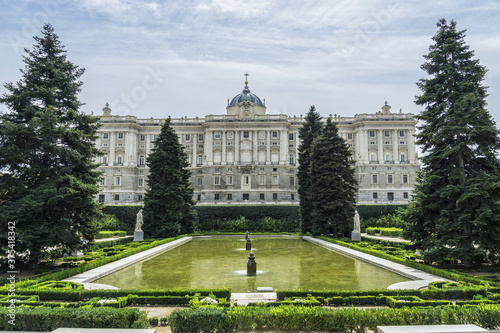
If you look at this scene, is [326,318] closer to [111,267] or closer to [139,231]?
[111,267]

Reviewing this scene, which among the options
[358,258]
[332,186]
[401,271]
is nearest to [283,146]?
[332,186]

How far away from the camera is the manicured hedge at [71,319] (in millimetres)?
7527

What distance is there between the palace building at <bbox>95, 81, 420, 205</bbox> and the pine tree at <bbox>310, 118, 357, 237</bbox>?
30.5m

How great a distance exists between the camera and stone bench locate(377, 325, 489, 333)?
6843 millimetres

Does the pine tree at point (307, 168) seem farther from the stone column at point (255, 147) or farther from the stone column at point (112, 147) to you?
the stone column at point (112, 147)

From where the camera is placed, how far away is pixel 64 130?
14.7 metres

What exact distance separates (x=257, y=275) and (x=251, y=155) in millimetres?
51406

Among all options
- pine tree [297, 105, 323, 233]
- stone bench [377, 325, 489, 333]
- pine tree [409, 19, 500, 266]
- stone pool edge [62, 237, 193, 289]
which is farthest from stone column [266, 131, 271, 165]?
stone bench [377, 325, 489, 333]

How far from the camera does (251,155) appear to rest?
Answer: 65.9 m

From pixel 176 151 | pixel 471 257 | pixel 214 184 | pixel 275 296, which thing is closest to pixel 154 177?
pixel 176 151

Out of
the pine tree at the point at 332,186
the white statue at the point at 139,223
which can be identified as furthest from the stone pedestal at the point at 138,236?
the pine tree at the point at 332,186

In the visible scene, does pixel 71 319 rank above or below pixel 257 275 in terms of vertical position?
above

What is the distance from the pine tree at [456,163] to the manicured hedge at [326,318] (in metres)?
6.85

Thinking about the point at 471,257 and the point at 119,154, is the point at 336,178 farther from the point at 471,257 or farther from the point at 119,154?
the point at 119,154
